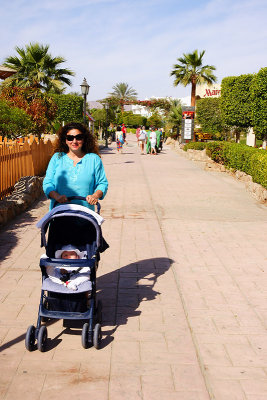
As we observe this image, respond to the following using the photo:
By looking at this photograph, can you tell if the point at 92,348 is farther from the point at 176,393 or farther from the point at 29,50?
the point at 29,50

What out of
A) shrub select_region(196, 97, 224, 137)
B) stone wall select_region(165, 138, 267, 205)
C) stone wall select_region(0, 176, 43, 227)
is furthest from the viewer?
shrub select_region(196, 97, 224, 137)

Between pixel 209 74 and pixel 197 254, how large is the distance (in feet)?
110

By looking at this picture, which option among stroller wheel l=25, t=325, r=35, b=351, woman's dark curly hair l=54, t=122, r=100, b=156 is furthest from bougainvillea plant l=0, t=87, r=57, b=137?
stroller wheel l=25, t=325, r=35, b=351

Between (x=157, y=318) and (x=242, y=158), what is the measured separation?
37.4 feet

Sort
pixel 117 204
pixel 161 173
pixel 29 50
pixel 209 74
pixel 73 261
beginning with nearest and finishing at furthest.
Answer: pixel 73 261 < pixel 117 204 < pixel 161 173 < pixel 29 50 < pixel 209 74

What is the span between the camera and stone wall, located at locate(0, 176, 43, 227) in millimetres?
8093

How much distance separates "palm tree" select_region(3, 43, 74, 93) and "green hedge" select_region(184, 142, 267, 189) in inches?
537

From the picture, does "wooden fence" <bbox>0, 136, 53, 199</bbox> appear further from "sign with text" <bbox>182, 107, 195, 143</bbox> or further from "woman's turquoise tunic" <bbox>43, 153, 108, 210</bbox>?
"sign with text" <bbox>182, 107, 195, 143</bbox>

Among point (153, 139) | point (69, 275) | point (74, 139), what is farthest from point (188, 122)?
point (69, 275)

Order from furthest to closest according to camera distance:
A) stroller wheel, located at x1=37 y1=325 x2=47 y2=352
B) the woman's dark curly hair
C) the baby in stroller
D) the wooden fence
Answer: the wooden fence, the woman's dark curly hair, the baby in stroller, stroller wheel, located at x1=37 y1=325 x2=47 y2=352

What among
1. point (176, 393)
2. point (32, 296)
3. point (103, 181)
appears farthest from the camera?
point (32, 296)

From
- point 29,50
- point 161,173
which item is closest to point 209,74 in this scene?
point 29,50

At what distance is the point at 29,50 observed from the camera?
27.0 metres

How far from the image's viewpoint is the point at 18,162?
1074 centimetres
